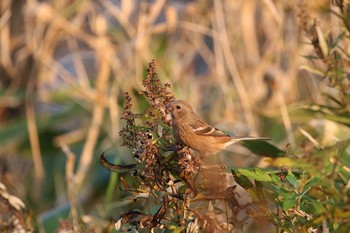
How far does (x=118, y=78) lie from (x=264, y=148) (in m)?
2.13

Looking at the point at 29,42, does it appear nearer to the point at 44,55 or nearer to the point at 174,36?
the point at 44,55

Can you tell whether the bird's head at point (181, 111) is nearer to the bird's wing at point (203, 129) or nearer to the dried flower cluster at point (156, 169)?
the bird's wing at point (203, 129)

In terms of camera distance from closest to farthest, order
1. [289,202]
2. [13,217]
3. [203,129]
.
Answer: [289,202]
[13,217]
[203,129]

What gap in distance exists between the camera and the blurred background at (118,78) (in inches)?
185

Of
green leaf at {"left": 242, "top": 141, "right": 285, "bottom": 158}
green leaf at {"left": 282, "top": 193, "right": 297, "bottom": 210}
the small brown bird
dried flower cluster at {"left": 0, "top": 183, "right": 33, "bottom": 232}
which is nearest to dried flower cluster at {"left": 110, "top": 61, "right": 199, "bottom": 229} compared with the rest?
green leaf at {"left": 282, "top": 193, "right": 297, "bottom": 210}

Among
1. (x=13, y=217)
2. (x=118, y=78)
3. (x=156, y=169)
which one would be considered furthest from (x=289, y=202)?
(x=118, y=78)

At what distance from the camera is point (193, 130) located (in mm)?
2414

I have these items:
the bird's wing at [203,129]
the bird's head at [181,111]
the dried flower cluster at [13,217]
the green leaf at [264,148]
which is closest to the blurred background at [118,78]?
the green leaf at [264,148]

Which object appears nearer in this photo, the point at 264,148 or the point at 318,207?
the point at 318,207

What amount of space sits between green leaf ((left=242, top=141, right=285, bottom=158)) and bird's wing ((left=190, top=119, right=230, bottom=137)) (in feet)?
0.65

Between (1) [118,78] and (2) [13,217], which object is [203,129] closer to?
(2) [13,217]

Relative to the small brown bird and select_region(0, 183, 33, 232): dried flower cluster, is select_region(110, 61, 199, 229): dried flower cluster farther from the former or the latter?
select_region(0, 183, 33, 232): dried flower cluster

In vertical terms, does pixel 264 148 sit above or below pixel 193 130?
below

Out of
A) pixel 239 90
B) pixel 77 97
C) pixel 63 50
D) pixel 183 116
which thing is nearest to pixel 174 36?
→ pixel 77 97
